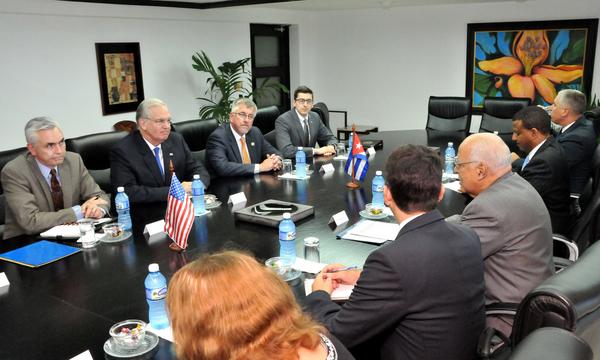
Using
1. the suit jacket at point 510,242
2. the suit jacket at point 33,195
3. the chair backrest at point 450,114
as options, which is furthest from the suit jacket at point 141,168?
the chair backrest at point 450,114

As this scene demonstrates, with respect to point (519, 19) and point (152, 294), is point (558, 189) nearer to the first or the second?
point (152, 294)

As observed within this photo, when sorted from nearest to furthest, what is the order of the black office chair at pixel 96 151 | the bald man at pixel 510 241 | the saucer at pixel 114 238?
the bald man at pixel 510 241 < the saucer at pixel 114 238 < the black office chair at pixel 96 151

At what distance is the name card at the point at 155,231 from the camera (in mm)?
2611

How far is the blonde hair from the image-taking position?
0.96m

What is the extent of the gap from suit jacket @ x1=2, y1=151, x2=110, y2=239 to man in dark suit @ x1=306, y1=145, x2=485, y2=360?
1.74m

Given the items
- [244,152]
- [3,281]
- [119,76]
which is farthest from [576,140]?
[119,76]

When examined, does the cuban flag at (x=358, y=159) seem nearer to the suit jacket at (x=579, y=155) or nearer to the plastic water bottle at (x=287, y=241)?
the plastic water bottle at (x=287, y=241)

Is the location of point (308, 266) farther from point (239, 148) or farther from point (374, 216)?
point (239, 148)

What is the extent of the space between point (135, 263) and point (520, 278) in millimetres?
1659

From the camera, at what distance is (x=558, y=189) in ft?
10.7

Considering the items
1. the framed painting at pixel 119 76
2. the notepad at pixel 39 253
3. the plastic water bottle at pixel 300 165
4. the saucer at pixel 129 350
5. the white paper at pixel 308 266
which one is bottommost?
the saucer at pixel 129 350

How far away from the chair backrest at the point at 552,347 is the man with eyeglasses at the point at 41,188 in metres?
2.53

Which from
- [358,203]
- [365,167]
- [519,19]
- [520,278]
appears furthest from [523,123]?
[519,19]

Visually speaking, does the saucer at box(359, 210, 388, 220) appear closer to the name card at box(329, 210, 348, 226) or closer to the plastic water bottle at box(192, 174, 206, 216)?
the name card at box(329, 210, 348, 226)
